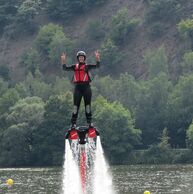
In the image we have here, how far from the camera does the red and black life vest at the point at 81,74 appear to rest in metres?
38.1

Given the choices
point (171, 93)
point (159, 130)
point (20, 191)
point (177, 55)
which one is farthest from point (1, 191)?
point (177, 55)

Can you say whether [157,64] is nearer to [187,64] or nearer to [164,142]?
[187,64]

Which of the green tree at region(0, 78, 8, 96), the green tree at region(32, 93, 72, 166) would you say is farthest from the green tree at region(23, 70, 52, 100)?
the green tree at region(32, 93, 72, 166)

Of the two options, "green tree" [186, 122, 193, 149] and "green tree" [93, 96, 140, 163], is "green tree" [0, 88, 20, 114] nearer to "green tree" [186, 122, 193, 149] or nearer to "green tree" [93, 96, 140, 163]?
"green tree" [93, 96, 140, 163]

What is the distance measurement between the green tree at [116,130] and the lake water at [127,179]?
8095 millimetres

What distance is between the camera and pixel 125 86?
166 m

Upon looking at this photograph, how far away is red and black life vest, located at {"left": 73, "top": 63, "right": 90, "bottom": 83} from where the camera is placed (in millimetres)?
38125

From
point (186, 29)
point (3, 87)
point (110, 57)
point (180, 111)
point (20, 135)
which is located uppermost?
point (186, 29)

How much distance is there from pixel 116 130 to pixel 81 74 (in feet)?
352

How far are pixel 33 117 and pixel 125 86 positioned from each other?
2593cm

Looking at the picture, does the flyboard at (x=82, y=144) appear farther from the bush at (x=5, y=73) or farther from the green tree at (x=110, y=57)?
the green tree at (x=110, y=57)

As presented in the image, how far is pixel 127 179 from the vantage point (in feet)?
357

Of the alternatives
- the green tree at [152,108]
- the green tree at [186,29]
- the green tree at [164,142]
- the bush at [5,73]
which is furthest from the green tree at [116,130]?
the bush at [5,73]

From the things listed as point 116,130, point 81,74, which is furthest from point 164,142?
point 81,74
